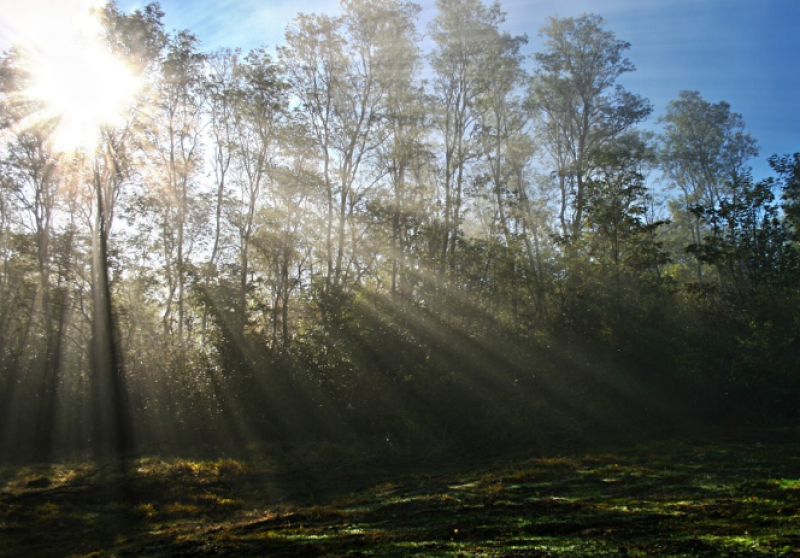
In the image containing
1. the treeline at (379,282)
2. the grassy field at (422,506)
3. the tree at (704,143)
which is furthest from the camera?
the tree at (704,143)

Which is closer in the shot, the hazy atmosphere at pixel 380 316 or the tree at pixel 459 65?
the hazy atmosphere at pixel 380 316

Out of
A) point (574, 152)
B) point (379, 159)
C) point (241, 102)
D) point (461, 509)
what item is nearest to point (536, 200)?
point (574, 152)

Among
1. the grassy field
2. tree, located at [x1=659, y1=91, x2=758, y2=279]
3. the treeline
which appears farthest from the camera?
tree, located at [x1=659, y1=91, x2=758, y2=279]

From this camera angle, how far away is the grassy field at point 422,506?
5.91 metres

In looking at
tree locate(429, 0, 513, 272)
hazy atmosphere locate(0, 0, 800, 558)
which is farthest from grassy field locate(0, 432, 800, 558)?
tree locate(429, 0, 513, 272)

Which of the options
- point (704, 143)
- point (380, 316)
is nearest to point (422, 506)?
point (380, 316)

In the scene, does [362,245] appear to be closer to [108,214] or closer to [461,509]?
[108,214]

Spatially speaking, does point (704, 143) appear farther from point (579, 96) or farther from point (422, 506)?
point (422, 506)

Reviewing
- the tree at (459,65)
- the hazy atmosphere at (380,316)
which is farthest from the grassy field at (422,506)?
the tree at (459,65)

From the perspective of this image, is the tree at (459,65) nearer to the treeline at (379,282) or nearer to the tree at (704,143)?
the treeline at (379,282)

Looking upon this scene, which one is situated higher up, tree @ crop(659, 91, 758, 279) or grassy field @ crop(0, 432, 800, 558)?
tree @ crop(659, 91, 758, 279)

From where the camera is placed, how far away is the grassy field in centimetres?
591

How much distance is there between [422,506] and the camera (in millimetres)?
8594

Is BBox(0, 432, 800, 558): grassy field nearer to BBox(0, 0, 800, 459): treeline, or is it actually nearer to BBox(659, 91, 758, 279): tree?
BBox(0, 0, 800, 459): treeline
